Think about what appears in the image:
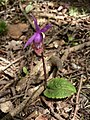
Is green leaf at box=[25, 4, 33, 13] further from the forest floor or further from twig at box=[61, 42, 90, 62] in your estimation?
twig at box=[61, 42, 90, 62]

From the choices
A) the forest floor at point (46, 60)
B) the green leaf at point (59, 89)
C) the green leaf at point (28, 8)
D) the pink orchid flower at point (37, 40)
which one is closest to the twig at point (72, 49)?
the forest floor at point (46, 60)

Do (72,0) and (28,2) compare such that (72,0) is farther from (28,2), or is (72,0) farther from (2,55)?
(2,55)

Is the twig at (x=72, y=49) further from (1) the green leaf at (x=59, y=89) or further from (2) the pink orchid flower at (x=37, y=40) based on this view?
(2) the pink orchid flower at (x=37, y=40)

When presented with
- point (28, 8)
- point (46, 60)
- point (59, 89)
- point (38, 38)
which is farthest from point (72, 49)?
point (28, 8)

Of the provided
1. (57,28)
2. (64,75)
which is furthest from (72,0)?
(64,75)

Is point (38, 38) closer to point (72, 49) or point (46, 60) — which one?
point (46, 60)
